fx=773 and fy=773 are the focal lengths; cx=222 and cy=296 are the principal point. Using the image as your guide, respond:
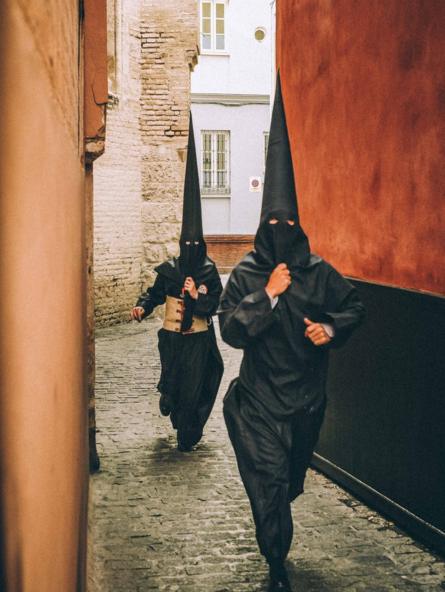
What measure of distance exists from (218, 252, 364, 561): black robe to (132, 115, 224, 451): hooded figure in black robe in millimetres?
2303

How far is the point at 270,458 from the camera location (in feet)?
13.6

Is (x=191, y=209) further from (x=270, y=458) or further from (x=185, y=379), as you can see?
(x=270, y=458)

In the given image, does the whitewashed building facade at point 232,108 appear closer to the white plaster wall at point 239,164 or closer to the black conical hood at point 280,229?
the white plaster wall at point 239,164

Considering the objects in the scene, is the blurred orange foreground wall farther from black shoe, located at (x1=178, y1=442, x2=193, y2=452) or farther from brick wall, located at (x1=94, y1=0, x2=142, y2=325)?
brick wall, located at (x1=94, y1=0, x2=142, y2=325)

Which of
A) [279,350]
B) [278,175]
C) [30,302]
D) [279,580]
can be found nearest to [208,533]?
[279,580]

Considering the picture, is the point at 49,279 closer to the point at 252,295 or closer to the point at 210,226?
the point at 252,295

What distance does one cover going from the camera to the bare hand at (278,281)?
4184mm

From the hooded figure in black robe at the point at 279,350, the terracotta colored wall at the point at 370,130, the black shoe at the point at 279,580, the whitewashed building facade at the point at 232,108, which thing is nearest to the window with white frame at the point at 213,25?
the whitewashed building facade at the point at 232,108

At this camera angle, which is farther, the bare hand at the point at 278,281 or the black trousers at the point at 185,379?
the black trousers at the point at 185,379

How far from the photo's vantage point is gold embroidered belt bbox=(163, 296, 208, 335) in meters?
6.90

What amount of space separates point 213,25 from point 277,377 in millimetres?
26181

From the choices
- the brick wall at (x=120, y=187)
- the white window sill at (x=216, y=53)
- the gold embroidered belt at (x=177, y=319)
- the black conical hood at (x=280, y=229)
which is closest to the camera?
the black conical hood at (x=280, y=229)

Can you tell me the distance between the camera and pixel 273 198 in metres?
4.41

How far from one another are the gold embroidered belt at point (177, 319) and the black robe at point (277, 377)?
7.98 ft
